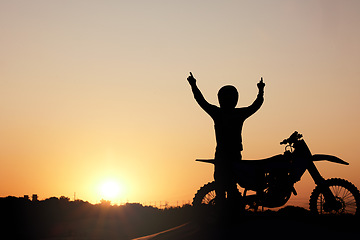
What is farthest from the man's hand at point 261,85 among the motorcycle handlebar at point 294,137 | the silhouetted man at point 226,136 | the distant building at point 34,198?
the distant building at point 34,198

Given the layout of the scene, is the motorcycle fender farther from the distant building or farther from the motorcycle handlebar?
the distant building

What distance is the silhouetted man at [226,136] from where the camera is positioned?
1242 cm

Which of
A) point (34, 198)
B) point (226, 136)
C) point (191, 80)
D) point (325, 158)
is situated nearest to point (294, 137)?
point (325, 158)

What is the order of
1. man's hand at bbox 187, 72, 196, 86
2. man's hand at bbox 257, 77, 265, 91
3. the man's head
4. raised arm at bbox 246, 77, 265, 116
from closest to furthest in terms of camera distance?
1. the man's head
2. raised arm at bbox 246, 77, 265, 116
3. man's hand at bbox 187, 72, 196, 86
4. man's hand at bbox 257, 77, 265, 91

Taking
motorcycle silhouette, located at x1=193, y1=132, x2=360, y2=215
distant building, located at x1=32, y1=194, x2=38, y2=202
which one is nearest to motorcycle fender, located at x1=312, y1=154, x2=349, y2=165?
motorcycle silhouette, located at x1=193, y1=132, x2=360, y2=215

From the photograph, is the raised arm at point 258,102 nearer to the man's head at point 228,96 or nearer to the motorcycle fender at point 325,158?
the man's head at point 228,96

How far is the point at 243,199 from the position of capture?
538 inches

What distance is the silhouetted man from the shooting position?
40.8 ft

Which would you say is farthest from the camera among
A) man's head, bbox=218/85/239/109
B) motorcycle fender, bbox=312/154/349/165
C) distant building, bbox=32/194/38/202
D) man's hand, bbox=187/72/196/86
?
distant building, bbox=32/194/38/202

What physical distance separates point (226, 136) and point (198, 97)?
43.7 inches

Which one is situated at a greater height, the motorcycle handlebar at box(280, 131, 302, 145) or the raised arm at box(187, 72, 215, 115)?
the raised arm at box(187, 72, 215, 115)

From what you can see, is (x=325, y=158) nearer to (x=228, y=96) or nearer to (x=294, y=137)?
(x=294, y=137)

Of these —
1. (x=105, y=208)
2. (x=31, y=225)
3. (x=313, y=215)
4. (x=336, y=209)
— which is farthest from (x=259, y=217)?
(x=105, y=208)

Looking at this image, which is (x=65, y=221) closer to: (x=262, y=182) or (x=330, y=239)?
(x=262, y=182)
